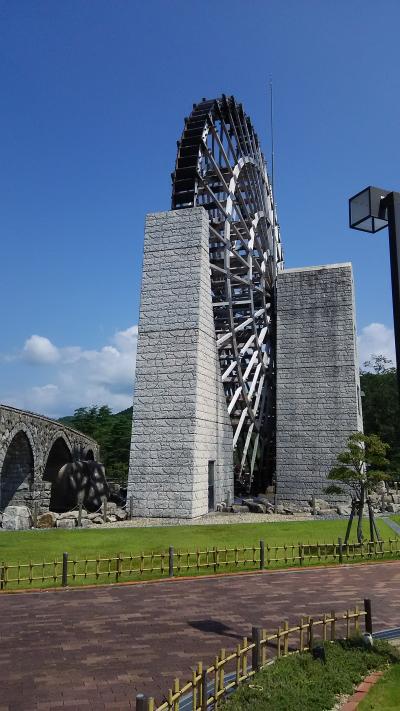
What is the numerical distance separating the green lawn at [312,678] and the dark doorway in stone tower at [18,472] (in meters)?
21.3

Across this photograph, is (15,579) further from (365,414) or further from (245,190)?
(365,414)

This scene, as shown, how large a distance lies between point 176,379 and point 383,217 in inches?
667

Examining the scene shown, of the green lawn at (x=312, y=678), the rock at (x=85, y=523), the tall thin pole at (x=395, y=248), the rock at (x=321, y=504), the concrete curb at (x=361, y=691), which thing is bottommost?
the concrete curb at (x=361, y=691)

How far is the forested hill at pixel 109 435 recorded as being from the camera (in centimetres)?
5056

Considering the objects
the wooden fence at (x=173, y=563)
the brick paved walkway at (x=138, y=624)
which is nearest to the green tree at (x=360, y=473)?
the wooden fence at (x=173, y=563)

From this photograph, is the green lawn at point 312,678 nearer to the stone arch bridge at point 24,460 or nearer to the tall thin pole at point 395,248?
the tall thin pole at point 395,248

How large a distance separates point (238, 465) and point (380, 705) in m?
25.9

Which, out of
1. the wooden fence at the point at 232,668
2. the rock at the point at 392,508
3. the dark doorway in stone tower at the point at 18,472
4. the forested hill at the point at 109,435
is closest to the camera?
the wooden fence at the point at 232,668

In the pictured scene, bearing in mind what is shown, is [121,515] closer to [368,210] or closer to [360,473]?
[360,473]

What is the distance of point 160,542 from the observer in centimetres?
1504

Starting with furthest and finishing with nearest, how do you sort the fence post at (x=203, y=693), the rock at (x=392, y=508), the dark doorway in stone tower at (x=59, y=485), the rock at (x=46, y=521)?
the dark doorway in stone tower at (x=59, y=485)
the rock at (x=392, y=508)
the rock at (x=46, y=521)
the fence post at (x=203, y=693)

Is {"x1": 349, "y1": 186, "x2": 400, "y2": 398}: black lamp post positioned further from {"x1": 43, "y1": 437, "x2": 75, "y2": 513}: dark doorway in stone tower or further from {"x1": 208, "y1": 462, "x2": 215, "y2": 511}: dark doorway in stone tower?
{"x1": 43, "y1": 437, "x2": 75, "y2": 513}: dark doorway in stone tower

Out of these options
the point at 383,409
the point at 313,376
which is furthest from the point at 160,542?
the point at 383,409

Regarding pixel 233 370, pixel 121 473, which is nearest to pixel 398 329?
pixel 233 370
